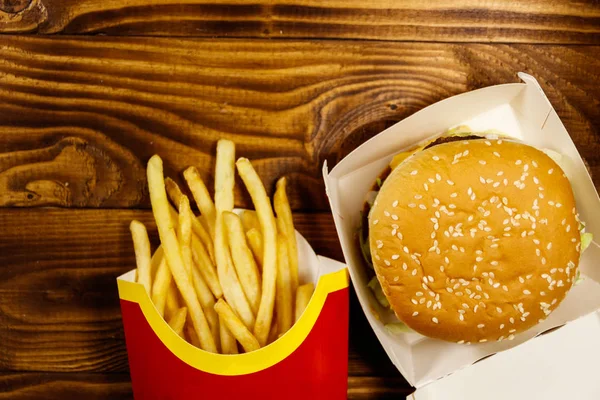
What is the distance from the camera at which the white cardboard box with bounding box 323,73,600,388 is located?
1.62m

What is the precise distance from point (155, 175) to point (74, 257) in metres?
0.53

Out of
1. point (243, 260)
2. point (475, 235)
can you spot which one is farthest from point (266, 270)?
point (475, 235)

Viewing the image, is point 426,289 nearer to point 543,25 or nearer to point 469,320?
point 469,320

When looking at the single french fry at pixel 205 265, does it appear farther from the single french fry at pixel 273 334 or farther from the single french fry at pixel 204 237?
the single french fry at pixel 273 334

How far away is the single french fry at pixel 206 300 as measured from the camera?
5.13ft

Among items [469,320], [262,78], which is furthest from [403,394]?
[262,78]

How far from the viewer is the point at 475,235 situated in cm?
150

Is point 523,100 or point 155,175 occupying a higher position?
point 523,100

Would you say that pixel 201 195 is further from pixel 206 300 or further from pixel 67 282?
pixel 67 282

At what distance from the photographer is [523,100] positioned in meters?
1.69

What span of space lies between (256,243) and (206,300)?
0.71ft

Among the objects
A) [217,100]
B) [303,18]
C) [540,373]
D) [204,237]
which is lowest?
[540,373]

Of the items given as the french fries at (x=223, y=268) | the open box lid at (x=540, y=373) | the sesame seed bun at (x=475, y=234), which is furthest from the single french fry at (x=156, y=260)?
the open box lid at (x=540, y=373)

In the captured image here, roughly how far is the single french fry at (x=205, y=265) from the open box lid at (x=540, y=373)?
0.65 meters
